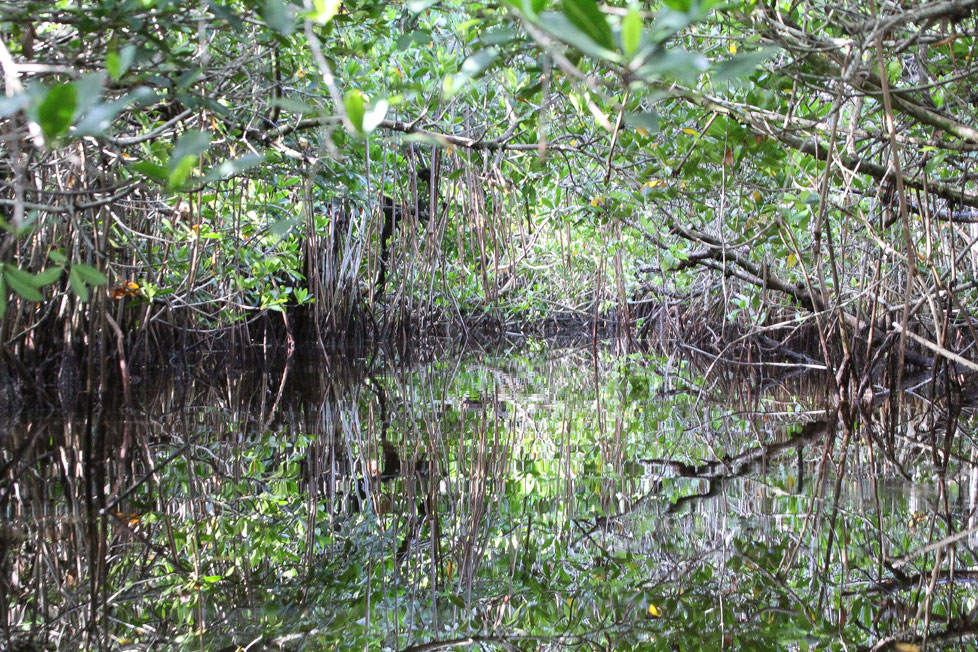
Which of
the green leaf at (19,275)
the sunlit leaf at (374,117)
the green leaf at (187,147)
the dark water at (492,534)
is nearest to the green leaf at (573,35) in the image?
the sunlit leaf at (374,117)

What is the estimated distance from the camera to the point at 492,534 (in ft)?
5.28

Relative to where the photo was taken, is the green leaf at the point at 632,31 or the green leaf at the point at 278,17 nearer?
the green leaf at the point at 632,31

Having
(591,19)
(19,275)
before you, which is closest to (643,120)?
(591,19)

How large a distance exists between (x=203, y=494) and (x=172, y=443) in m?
0.86

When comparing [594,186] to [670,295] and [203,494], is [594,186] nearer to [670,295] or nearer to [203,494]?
[203,494]

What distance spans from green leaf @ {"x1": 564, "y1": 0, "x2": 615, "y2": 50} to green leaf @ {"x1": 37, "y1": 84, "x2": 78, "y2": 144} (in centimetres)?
52

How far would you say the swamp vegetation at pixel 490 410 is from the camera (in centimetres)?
117

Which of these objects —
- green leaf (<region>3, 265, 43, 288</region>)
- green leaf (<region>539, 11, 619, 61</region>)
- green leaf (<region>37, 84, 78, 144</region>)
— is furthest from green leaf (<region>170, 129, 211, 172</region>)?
green leaf (<region>3, 265, 43, 288</region>)

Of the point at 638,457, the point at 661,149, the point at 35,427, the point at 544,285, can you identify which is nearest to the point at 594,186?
the point at 661,149

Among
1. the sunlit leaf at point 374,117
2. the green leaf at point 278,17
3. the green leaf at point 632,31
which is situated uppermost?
the green leaf at point 278,17

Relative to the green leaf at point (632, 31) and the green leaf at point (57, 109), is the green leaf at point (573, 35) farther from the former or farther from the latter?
the green leaf at point (57, 109)

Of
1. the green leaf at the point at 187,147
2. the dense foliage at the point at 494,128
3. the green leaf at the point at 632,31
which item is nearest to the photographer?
the green leaf at the point at 632,31

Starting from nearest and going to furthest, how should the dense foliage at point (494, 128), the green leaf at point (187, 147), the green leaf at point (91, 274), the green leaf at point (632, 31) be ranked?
the green leaf at point (632, 31) → the green leaf at point (187, 147) → the dense foliage at point (494, 128) → the green leaf at point (91, 274)

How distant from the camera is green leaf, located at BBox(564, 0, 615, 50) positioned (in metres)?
0.77
